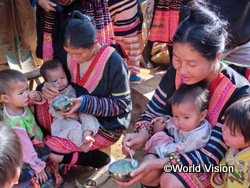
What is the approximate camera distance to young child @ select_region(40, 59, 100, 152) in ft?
7.85

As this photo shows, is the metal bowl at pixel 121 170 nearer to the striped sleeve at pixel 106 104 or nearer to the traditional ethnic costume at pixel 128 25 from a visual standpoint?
the striped sleeve at pixel 106 104

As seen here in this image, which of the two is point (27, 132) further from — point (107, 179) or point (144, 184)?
point (144, 184)

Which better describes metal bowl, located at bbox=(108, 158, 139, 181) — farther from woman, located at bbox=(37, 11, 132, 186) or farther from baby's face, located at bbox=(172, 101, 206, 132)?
woman, located at bbox=(37, 11, 132, 186)

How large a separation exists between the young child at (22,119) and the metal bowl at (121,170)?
63 centimetres

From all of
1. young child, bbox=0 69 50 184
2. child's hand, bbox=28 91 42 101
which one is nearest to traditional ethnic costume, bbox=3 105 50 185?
young child, bbox=0 69 50 184

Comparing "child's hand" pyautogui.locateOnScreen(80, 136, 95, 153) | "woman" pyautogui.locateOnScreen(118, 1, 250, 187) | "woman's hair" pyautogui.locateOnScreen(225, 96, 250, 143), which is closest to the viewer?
"woman's hair" pyautogui.locateOnScreen(225, 96, 250, 143)

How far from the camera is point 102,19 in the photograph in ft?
9.96

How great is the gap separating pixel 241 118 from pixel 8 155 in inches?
48.2

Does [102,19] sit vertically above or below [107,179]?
above

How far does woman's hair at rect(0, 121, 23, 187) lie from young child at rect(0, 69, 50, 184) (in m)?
0.80

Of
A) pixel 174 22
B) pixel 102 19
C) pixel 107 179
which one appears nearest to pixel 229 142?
pixel 107 179

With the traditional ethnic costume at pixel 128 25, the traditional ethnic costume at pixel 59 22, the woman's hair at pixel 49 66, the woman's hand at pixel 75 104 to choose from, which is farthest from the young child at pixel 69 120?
the traditional ethnic costume at pixel 128 25

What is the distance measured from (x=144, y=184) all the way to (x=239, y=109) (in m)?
0.82

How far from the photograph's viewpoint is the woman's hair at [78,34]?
2234mm
